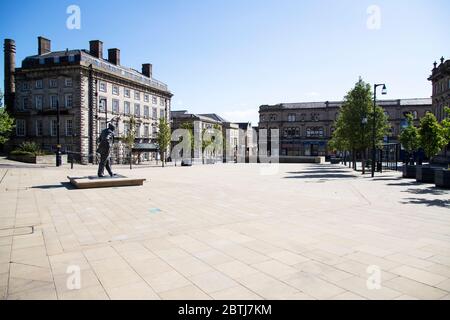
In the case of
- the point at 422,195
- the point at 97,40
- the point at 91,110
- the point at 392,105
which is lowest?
the point at 422,195

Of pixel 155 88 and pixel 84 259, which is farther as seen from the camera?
pixel 155 88

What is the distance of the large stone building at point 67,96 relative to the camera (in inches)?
1729

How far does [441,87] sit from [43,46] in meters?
63.9

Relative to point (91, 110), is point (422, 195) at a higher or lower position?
lower

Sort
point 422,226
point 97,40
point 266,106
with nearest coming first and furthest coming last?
point 422,226 < point 97,40 < point 266,106

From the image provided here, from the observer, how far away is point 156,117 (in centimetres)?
5956

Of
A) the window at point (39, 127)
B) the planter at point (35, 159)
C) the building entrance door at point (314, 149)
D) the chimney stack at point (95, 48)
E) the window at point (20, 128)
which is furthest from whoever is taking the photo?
the building entrance door at point (314, 149)

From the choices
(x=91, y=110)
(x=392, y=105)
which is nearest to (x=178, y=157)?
(x=91, y=110)

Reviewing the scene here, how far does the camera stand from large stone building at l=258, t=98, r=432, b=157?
75.8 meters

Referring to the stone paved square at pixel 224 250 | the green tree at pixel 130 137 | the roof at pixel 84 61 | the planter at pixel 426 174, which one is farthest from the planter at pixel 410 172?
the roof at pixel 84 61

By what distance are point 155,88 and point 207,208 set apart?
51815 millimetres

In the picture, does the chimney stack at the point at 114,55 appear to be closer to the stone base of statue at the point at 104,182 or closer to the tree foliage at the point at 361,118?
the tree foliage at the point at 361,118

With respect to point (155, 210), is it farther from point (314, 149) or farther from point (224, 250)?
point (314, 149)
